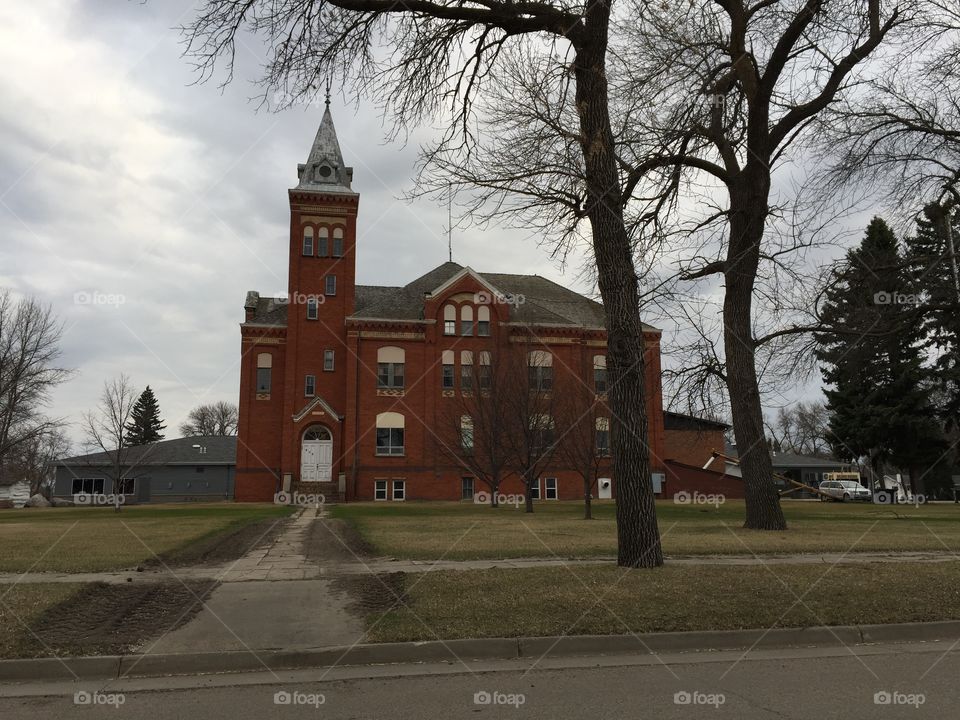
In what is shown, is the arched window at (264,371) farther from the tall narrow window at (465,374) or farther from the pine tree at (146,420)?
the pine tree at (146,420)

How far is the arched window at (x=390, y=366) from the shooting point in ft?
144

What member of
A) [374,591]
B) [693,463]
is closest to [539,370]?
[374,591]

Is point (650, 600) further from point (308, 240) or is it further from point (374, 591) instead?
point (308, 240)

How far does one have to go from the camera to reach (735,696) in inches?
228

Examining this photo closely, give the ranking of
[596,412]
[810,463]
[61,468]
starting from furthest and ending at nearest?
1. [810,463]
2. [61,468]
3. [596,412]

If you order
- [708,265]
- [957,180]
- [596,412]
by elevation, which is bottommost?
[596,412]

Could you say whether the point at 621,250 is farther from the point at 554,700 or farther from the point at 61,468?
the point at 61,468

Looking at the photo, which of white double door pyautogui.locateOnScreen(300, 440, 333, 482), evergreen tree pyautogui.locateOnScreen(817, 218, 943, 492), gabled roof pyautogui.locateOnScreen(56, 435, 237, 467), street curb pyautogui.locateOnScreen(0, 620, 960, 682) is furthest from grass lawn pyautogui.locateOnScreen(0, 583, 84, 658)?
gabled roof pyautogui.locateOnScreen(56, 435, 237, 467)

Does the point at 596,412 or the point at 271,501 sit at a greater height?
the point at 596,412

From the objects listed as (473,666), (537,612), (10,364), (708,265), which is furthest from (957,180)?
(10,364)

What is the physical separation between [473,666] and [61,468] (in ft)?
203

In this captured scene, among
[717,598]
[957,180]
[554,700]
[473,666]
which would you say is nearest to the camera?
[554,700]

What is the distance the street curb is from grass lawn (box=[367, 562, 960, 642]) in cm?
18

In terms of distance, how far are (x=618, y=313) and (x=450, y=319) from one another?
34.0 m
